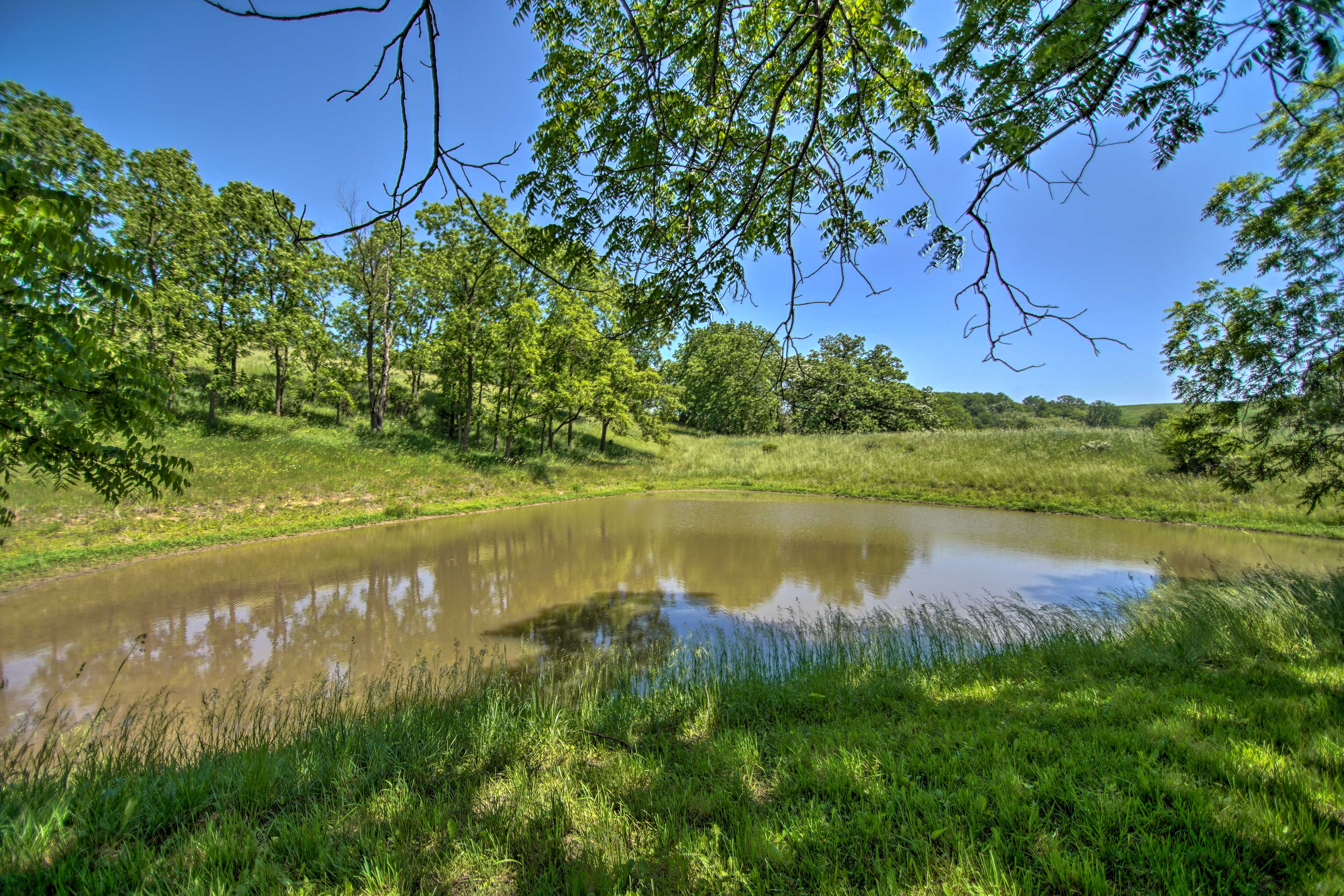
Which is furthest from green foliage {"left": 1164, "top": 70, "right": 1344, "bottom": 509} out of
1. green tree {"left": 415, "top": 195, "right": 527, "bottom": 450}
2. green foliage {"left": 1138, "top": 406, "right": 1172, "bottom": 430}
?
green foliage {"left": 1138, "top": 406, "right": 1172, "bottom": 430}

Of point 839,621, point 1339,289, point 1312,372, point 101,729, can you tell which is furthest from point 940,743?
point 1339,289

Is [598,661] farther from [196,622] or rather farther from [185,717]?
[196,622]

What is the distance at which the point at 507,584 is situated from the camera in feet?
31.6

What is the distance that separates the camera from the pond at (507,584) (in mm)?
6305

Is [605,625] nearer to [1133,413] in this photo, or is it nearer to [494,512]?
[494,512]

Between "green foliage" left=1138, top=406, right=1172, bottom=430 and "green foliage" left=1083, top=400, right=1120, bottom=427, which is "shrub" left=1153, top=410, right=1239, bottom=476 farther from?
"green foliage" left=1083, top=400, right=1120, bottom=427

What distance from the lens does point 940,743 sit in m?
3.07

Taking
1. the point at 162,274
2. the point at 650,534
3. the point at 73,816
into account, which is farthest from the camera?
the point at 162,274

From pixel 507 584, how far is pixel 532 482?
44.9ft

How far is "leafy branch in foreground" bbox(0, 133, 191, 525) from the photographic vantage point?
268cm

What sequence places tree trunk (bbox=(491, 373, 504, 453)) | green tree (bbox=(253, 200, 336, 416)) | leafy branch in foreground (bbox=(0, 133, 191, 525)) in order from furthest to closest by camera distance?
tree trunk (bbox=(491, 373, 504, 453))
green tree (bbox=(253, 200, 336, 416))
leafy branch in foreground (bbox=(0, 133, 191, 525))

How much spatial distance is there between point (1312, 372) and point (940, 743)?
9.27 m

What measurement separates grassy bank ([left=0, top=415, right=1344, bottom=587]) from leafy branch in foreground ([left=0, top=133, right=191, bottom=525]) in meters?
8.41

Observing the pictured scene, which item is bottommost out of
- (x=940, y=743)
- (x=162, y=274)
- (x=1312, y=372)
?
(x=940, y=743)
